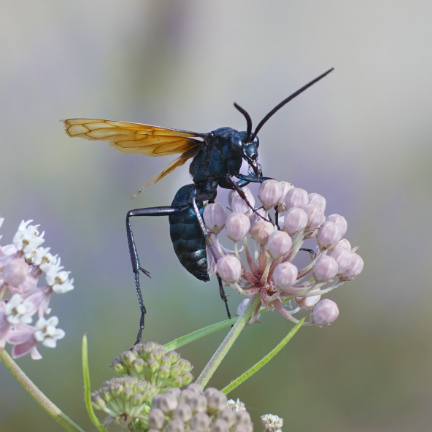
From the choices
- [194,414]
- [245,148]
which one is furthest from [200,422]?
[245,148]

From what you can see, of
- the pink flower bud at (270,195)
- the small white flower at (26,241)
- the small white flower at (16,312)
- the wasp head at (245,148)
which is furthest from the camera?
the wasp head at (245,148)

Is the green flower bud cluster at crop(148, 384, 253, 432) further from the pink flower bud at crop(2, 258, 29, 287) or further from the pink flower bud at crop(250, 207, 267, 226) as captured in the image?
the pink flower bud at crop(250, 207, 267, 226)

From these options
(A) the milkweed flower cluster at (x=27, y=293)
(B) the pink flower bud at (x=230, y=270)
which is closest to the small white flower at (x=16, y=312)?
(A) the milkweed flower cluster at (x=27, y=293)

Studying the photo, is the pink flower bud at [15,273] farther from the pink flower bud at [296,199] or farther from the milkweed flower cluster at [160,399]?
the pink flower bud at [296,199]

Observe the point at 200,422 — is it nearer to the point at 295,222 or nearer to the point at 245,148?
the point at 295,222

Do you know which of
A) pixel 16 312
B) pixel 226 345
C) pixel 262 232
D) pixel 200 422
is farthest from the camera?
pixel 262 232

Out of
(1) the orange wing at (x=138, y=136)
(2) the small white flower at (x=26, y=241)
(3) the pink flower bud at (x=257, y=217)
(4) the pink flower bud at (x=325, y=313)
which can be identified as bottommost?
(4) the pink flower bud at (x=325, y=313)

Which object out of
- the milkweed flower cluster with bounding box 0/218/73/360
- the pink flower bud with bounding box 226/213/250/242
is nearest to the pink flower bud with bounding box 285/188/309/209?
the pink flower bud with bounding box 226/213/250/242
